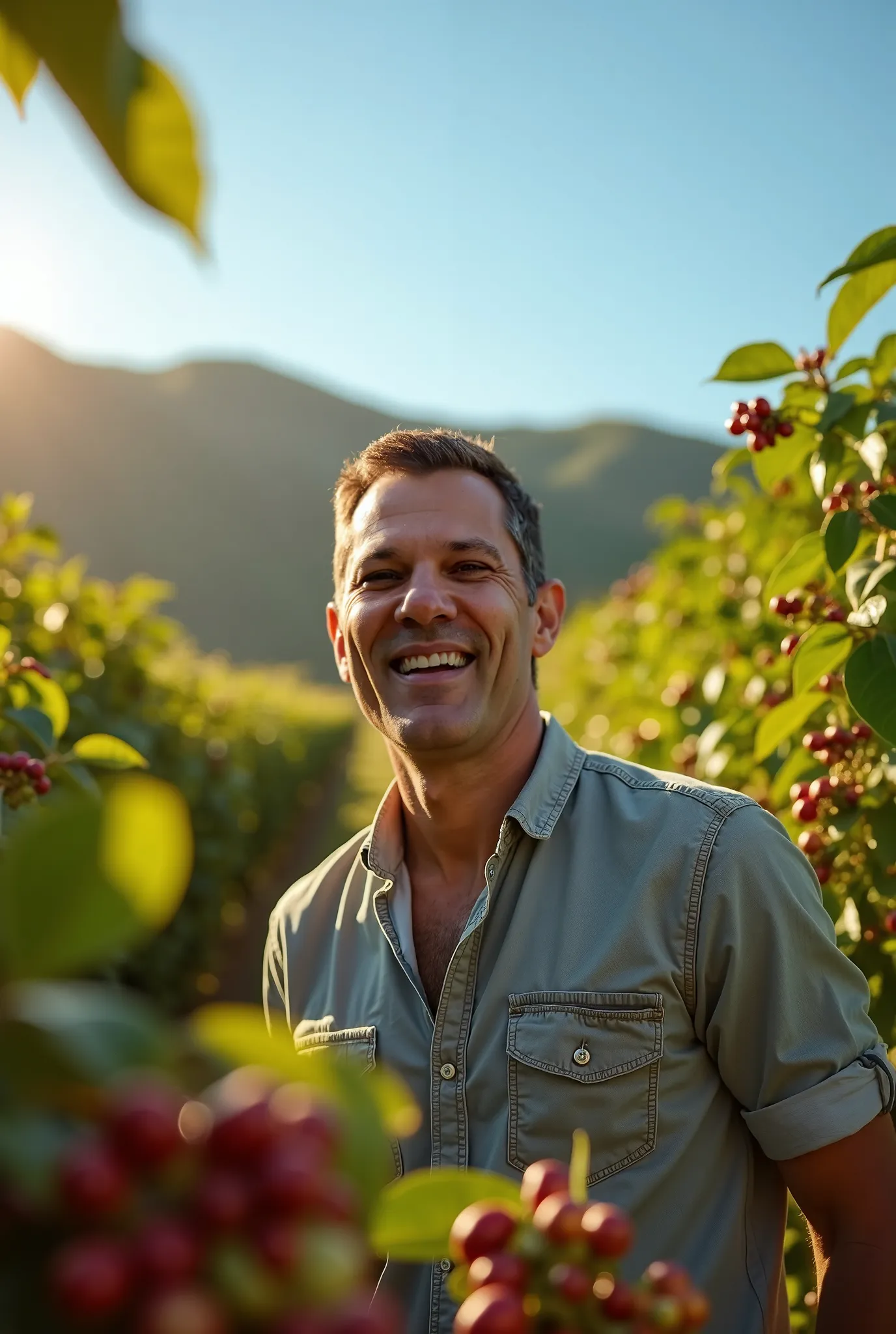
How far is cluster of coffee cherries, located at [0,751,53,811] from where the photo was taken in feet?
5.38

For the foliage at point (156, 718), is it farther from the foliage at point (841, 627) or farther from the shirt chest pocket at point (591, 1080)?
the foliage at point (841, 627)

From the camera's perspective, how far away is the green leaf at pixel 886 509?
1.73 metres

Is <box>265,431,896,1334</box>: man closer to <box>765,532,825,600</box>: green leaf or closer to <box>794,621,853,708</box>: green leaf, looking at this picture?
<box>794,621,853,708</box>: green leaf

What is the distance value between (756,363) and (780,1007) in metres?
1.06

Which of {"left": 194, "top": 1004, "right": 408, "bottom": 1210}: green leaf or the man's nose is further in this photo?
the man's nose

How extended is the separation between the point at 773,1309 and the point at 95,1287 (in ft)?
5.65

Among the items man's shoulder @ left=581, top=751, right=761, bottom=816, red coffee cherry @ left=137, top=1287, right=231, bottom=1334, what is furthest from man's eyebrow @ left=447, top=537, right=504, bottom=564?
red coffee cherry @ left=137, top=1287, right=231, bottom=1334

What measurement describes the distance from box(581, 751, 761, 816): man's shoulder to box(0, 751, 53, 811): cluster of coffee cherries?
99 centimetres

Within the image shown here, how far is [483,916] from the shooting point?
1.87m

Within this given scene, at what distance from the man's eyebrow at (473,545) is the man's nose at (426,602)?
0.07 m

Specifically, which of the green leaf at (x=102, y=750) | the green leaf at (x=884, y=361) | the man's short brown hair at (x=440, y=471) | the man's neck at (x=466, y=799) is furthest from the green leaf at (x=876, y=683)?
the green leaf at (x=102, y=750)

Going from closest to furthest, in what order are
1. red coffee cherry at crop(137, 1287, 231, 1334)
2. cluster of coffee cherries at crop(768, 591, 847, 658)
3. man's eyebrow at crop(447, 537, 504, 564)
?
red coffee cherry at crop(137, 1287, 231, 1334), cluster of coffee cherries at crop(768, 591, 847, 658), man's eyebrow at crop(447, 537, 504, 564)

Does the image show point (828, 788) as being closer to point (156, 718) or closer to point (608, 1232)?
point (608, 1232)

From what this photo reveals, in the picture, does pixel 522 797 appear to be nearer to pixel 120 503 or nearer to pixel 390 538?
pixel 390 538
